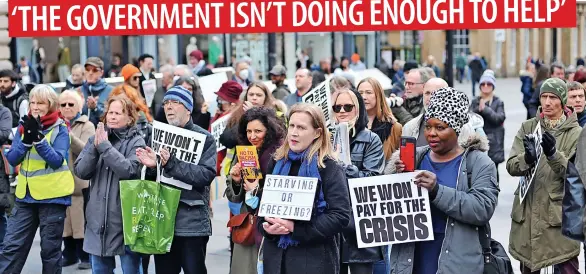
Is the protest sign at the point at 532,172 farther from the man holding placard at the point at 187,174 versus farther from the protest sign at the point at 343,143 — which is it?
the man holding placard at the point at 187,174

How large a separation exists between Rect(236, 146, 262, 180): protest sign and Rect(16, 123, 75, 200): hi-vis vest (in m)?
2.50

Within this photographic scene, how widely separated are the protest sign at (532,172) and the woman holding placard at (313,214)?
5.82ft

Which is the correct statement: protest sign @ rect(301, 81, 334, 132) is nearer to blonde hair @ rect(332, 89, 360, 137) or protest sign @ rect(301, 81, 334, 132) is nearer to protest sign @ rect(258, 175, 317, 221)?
blonde hair @ rect(332, 89, 360, 137)

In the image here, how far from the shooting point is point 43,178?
9.50 m

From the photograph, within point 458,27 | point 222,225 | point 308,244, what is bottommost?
point 222,225

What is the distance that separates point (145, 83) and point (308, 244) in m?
7.96

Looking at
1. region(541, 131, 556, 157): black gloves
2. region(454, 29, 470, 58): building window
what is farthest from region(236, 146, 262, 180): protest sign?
region(454, 29, 470, 58): building window

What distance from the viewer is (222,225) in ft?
43.7

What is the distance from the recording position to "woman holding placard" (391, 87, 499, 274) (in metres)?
6.18

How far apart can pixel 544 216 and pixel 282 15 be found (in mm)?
2547

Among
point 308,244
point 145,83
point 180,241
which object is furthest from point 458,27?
point 145,83

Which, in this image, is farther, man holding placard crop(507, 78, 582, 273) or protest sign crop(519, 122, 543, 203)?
man holding placard crop(507, 78, 582, 273)

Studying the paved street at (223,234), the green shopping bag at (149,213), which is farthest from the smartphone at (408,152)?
the paved street at (223,234)

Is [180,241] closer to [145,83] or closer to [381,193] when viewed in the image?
[381,193]
